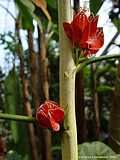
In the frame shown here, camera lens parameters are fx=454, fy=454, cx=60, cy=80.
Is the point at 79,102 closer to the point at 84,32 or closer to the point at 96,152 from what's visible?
the point at 96,152

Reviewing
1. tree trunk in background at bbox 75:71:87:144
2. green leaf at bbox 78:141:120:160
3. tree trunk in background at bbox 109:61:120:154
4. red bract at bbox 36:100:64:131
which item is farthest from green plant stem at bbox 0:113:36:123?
tree trunk in background at bbox 75:71:87:144

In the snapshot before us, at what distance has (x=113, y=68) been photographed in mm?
2072

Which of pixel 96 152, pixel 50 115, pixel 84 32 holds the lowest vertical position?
pixel 96 152

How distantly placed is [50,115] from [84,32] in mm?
128

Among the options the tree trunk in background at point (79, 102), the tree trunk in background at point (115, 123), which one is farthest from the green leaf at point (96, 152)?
the tree trunk in background at point (79, 102)

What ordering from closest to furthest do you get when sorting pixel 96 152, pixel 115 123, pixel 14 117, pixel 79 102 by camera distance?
1. pixel 14 117
2. pixel 96 152
3. pixel 115 123
4. pixel 79 102

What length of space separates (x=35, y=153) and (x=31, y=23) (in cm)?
40

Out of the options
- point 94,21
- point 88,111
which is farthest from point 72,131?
point 88,111

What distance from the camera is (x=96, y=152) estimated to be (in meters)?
0.94

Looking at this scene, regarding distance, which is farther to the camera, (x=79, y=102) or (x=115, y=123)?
(x=79, y=102)

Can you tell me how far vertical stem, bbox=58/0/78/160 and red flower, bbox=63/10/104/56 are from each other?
17mm

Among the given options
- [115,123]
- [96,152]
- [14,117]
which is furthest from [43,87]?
[14,117]

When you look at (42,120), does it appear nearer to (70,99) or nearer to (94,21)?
(70,99)

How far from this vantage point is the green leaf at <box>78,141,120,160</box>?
2.94 feet
